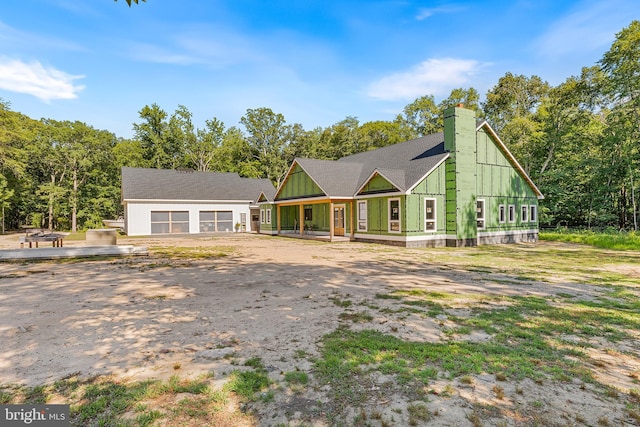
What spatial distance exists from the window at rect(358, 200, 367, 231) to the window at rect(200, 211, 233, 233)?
1559 centimetres

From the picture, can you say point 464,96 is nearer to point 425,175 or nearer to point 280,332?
point 425,175

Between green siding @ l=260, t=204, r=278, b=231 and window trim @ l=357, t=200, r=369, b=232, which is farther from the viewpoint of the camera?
green siding @ l=260, t=204, r=278, b=231

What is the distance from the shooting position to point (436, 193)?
19.9 meters

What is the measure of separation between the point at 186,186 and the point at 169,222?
4.21 m

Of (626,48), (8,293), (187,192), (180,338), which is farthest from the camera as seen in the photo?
(187,192)

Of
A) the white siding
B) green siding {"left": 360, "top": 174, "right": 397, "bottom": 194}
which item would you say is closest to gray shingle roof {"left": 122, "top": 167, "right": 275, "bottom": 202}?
the white siding

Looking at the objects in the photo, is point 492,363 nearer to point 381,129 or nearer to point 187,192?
point 187,192

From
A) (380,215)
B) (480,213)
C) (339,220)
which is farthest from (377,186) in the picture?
(480,213)

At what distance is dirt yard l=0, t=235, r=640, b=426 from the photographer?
3225 mm

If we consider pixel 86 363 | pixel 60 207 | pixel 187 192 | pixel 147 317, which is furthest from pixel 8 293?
pixel 60 207

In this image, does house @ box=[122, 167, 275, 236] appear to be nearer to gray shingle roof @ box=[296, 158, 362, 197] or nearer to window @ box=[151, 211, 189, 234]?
window @ box=[151, 211, 189, 234]

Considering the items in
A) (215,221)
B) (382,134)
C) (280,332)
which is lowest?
(280,332)

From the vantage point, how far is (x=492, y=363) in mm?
4070

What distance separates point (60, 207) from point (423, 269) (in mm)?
40684
